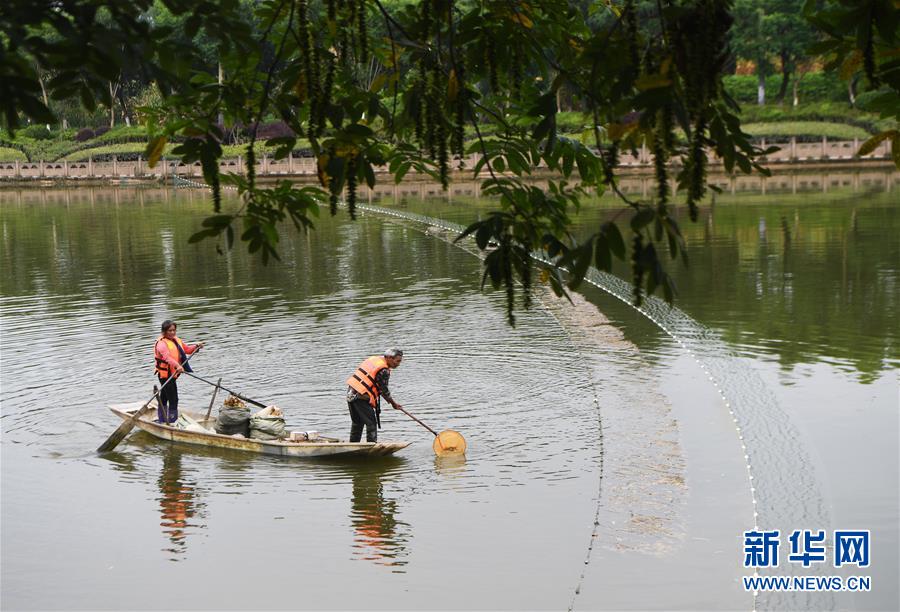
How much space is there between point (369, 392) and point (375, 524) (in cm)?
290

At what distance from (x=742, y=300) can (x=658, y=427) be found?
11880 millimetres

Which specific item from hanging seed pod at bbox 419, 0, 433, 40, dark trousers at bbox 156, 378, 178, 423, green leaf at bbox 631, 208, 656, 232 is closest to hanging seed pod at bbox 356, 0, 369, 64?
hanging seed pod at bbox 419, 0, 433, 40

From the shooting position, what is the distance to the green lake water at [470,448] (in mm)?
14391

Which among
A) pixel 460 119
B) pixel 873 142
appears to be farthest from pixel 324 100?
pixel 873 142

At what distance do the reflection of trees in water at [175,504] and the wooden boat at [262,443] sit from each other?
451 millimetres

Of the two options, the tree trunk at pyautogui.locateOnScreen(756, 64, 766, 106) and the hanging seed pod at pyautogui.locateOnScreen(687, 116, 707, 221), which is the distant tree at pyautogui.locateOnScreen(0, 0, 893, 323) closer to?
the hanging seed pod at pyautogui.locateOnScreen(687, 116, 707, 221)

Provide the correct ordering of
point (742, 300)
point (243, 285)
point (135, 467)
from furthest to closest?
point (243, 285), point (742, 300), point (135, 467)

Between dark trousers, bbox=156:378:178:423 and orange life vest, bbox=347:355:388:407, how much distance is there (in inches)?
134

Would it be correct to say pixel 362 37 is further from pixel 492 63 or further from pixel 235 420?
pixel 235 420

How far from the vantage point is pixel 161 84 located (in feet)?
25.9

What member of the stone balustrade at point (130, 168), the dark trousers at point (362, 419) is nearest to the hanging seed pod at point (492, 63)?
the dark trousers at point (362, 419)

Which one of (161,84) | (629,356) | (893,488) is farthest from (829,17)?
(629,356)

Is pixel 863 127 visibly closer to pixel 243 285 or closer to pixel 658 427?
pixel 243 285

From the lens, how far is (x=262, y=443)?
1872 centimetres
